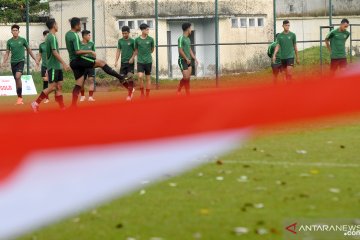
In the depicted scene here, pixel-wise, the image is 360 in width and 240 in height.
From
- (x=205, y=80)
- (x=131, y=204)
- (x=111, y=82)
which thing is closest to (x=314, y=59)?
(x=205, y=80)

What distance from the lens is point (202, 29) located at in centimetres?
4450

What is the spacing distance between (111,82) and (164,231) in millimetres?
29164

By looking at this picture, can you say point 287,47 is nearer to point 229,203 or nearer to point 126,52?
Result: point 126,52

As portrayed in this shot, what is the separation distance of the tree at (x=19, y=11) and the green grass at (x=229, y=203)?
38.9m

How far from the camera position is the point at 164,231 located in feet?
24.1

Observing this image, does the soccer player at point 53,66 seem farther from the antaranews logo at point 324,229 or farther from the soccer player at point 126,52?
the antaranews logo at point 324,229

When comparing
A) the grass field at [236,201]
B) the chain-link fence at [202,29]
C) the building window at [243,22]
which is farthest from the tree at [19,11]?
the grass field at [236,201]

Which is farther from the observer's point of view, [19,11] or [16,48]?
[19,11]

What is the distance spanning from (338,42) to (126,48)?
5597 millimetres

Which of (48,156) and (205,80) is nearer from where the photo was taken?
(48,156)

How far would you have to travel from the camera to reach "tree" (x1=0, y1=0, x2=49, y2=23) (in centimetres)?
4928

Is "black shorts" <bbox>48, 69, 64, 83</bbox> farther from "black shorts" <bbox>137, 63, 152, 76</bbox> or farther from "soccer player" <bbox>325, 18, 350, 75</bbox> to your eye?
"soccer player" <bbox>325, 18, 350, 75</bbox>

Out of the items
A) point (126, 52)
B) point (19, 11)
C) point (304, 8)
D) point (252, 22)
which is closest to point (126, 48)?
point (126, 52)

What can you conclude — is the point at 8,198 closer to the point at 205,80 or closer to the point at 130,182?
the point at 130,182
